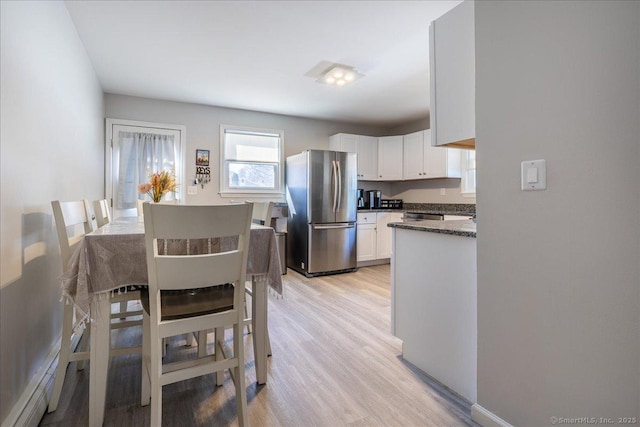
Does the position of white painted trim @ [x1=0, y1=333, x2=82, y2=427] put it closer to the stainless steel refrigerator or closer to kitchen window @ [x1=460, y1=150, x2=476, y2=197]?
the stainless steel refrigerator

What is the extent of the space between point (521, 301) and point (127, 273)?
170 centimetres

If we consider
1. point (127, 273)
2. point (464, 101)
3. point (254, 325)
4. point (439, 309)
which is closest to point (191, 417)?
point (254, 325)

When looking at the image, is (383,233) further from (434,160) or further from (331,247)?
(434,160)

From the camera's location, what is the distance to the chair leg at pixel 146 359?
4.86ft

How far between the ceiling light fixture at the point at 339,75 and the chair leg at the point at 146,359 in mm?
2780

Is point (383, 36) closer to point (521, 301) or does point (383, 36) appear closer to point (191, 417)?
point (521, 301)

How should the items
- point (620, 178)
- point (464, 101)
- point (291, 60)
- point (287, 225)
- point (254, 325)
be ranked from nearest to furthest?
point (620, 178)
point (464, 101)
point (254, 325)
point (291, 60)
point (287, 225)

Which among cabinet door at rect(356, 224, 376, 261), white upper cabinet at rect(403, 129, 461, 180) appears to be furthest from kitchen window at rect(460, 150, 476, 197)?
cabinet door at rect(356, 224, 376, 261)

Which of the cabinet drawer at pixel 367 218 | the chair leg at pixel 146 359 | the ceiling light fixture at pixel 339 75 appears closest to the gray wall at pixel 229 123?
the cabinet drawer at pixel 367 218

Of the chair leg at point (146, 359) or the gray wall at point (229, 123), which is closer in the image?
the chair leg at point (146, 359)

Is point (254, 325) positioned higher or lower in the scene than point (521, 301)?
lower

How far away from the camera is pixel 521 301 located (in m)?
1.26

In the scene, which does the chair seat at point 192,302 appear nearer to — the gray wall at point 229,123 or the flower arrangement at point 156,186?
the flower arrangement at point 156,186

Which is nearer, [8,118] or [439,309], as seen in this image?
[8,118]
